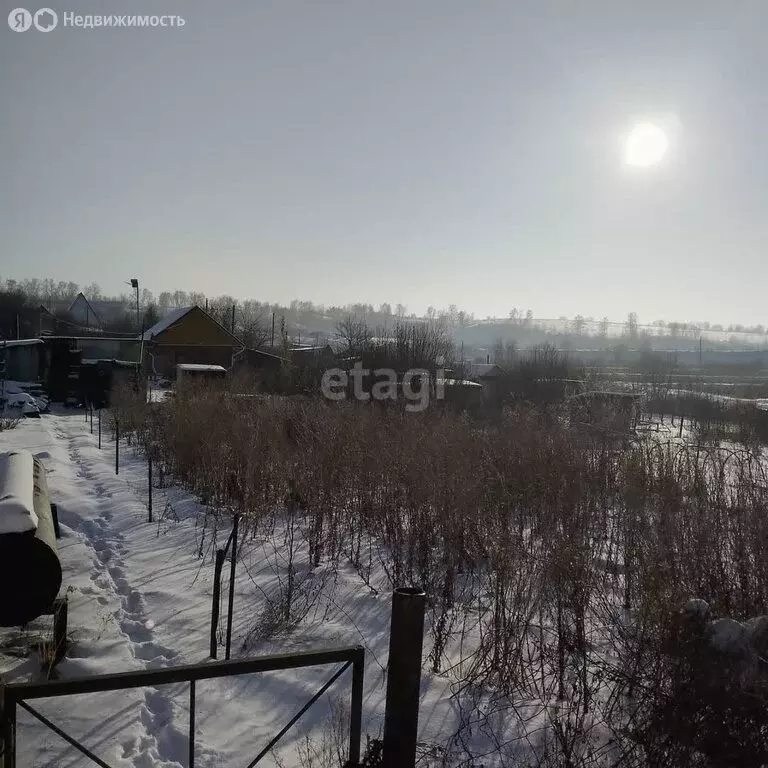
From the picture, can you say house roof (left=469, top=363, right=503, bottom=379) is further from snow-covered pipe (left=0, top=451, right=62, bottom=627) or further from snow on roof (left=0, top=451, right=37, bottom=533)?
snow-covered pipe (left=0, top=451, right=62, bottom=627)

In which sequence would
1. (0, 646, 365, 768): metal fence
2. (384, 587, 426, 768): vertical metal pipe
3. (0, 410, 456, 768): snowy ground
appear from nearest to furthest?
(0, 646, 365, 768): metal fence, (384, 587, 426, 768): vertical metal pipe, (0, 410, 456, 768): snowy ground

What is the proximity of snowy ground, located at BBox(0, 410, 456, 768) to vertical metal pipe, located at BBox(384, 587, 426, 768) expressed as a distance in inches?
53.9

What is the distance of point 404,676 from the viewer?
102 inches

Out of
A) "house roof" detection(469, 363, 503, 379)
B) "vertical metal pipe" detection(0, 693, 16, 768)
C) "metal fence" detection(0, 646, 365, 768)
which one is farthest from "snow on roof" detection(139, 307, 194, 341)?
"metal fence" detection(0, 646, 365, 768)

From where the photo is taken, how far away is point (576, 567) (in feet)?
16.1

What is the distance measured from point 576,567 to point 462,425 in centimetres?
601

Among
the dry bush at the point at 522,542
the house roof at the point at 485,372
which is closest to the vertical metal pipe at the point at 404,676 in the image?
the dry bush at the point at 522,542

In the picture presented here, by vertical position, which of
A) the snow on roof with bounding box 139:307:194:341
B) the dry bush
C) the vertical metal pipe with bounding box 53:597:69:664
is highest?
the snow on roof with bounding box 139:307:194:341

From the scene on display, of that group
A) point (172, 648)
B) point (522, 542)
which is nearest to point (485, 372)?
point (522, 542)

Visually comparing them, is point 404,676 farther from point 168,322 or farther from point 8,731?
point 168,322

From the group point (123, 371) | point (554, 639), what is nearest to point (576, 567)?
point (554, 639)

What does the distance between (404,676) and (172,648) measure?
123 inches

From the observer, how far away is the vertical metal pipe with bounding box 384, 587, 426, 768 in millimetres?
2547

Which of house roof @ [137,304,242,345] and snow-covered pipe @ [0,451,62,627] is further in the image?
house roof @ [137,304,242,345]
